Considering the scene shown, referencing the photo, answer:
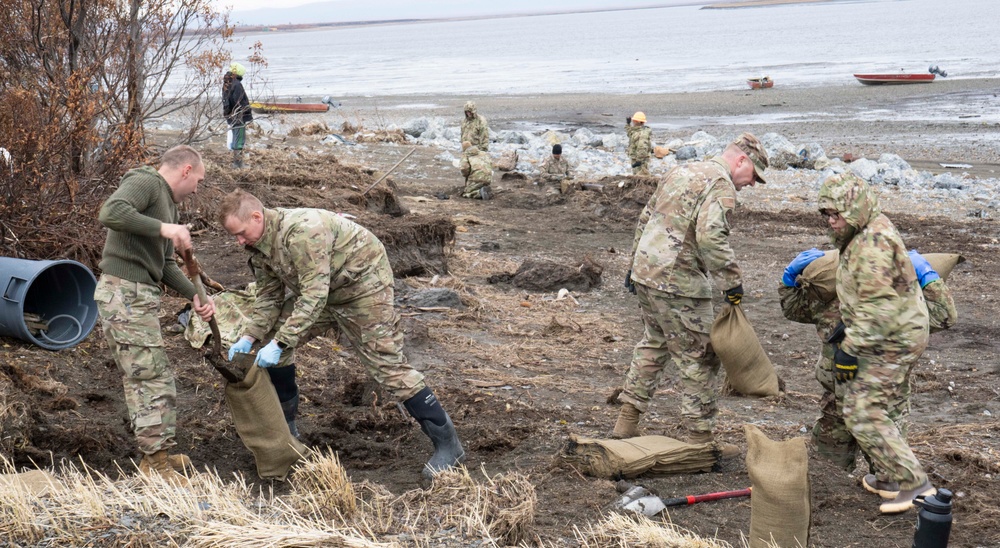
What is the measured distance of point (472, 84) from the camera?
185 ft

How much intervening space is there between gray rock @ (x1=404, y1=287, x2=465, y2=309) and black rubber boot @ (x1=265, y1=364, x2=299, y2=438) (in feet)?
11.2

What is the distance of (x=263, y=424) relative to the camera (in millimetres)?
5191

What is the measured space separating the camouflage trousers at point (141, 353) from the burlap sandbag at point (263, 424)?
352 millimetres

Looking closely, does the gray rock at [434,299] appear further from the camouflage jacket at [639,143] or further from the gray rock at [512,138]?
the gray rock at [512,138]

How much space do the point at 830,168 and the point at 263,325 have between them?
634 inches

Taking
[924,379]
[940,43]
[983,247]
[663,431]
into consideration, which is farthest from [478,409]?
[940,43]

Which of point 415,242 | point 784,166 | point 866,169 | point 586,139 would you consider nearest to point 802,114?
point 586,139

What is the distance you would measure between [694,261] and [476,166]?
33.5 feet

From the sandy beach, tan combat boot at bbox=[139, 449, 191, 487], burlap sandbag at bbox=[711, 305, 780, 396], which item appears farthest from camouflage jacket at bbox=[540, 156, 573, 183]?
tan combat boot at bbox=[139, 449, 191, 487]

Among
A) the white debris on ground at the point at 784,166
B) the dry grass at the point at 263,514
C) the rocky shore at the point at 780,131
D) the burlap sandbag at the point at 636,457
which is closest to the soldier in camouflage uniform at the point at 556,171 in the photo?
the white debris on ground at the point at 784,166

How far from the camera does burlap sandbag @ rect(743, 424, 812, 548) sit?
4117 millimetres

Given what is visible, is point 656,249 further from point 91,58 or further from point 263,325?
point 91,58

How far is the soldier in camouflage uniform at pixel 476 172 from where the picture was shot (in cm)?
1558

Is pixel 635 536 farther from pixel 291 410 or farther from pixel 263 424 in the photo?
pixel 291 410
